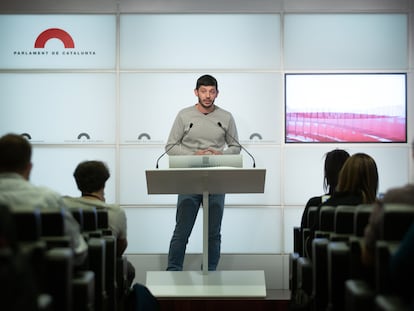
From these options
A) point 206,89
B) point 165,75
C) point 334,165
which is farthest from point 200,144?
point 334,165

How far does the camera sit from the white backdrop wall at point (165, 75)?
767cm

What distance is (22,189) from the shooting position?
3551 mm

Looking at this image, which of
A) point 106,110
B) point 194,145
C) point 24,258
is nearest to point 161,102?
point 106,110

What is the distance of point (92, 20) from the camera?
25.4ft

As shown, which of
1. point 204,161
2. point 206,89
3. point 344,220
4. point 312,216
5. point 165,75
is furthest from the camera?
point 165,75

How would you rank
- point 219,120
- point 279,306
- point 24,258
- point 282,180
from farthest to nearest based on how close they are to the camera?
point 282,180 < point 219,120 < point 279,306 < point 24,258

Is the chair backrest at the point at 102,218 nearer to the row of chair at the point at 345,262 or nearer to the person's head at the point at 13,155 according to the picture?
the person's head at the point at 13,155

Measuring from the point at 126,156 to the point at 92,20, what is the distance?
1452 mm

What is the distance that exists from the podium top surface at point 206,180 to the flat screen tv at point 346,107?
1.85 m

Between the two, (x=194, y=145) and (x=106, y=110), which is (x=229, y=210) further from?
(x=106, y=110)

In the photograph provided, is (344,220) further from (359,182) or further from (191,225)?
(191,225)

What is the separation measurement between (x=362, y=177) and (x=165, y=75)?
3.48m

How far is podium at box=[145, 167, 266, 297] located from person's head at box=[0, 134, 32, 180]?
2006 mm

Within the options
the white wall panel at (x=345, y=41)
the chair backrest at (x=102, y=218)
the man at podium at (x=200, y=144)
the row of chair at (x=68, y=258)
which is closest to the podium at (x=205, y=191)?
the man at podium at (x=200, y=144)
